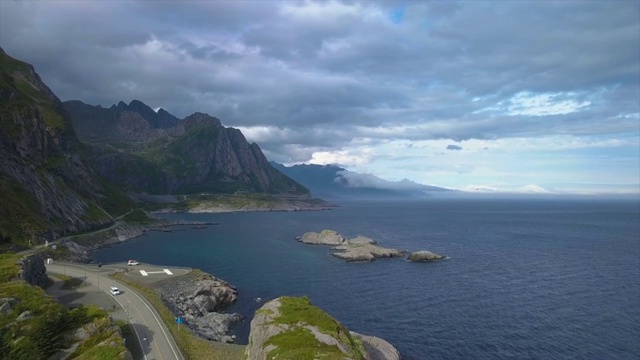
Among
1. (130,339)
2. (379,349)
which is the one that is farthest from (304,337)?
(130,339)

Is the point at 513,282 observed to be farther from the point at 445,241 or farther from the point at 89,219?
the point at 89,219

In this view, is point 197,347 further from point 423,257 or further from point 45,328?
point 423,257

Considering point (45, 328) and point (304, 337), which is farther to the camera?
point (45, 328)

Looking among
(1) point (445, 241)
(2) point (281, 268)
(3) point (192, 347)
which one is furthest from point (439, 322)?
(1) point (445, 241)

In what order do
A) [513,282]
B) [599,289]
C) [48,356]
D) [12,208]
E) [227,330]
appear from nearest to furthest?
[48,356] < [227,330] < [599,289] < [513,282] < [12,208]

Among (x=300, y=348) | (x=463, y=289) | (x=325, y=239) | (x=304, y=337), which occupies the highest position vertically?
(x=304, y=337)

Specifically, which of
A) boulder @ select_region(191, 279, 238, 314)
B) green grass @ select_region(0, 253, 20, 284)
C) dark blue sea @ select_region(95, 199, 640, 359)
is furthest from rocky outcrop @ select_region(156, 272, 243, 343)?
green grass @ select_region(0, 253, 20, 284)

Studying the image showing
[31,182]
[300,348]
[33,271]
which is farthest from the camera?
[31,182]

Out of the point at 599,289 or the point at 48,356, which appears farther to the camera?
the point at 599,289
